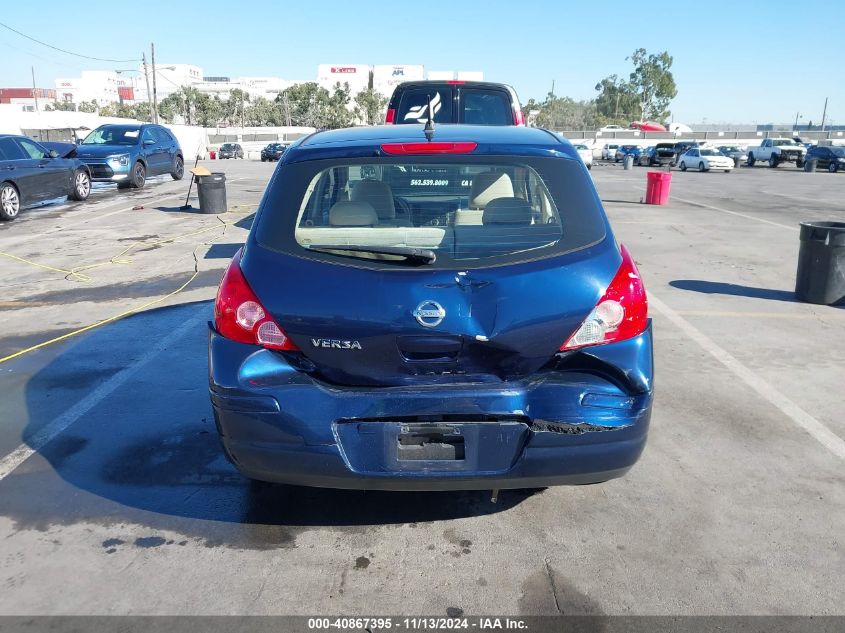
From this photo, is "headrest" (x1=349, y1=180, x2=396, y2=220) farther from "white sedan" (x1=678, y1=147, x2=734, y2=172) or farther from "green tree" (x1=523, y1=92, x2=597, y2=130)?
"green tree" (x1=523, y1=92, x2=597, y2=130)

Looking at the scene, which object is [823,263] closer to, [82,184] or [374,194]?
[374,194]

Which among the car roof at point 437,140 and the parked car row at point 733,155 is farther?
the parked car row at point 733,155

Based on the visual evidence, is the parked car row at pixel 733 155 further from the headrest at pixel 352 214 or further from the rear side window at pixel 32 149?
the headrest at pixel 352 214

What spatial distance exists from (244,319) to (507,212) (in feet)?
4.18

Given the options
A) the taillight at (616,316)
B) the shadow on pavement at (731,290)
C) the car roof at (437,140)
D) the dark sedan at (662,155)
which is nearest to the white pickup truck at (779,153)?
the dark sedan at (662,155)

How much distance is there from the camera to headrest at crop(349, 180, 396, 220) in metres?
3.38

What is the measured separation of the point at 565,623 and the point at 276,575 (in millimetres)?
1203

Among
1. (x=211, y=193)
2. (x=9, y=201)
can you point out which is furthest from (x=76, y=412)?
(x=9, y=201)

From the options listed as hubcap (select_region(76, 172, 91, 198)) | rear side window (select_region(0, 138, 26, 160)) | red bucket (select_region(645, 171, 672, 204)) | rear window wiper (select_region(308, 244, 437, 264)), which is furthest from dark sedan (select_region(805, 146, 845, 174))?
rear window wiper (select_region(308, 244, 437, 264))

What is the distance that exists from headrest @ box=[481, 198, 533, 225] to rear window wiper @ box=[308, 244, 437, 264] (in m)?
0.40

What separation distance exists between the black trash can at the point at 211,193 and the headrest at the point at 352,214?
1240 cm

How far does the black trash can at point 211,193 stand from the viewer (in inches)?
584

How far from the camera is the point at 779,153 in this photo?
4166 centimetres

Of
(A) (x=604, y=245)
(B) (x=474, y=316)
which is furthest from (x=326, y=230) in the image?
(A) (x=604, y=245)
